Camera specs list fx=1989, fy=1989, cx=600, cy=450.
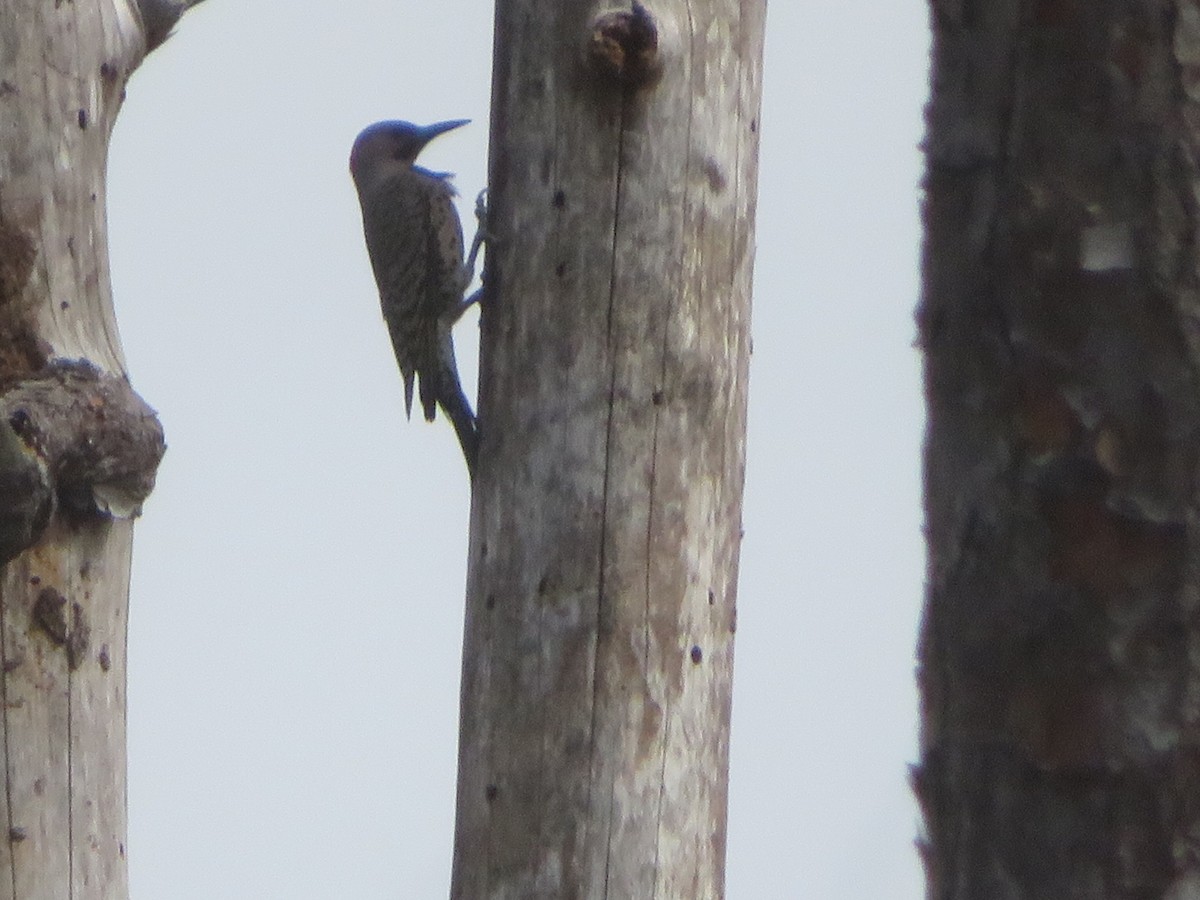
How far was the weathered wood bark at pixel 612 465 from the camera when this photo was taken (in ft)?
12.7

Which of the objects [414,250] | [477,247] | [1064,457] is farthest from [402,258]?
[1064,457]

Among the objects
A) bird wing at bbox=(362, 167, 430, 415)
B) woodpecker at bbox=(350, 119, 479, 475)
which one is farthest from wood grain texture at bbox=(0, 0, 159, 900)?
bird wing at bbox=(362, 167, 430, 415)

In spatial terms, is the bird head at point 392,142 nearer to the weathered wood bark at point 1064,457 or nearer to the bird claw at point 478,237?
the bird claw at point 478,237

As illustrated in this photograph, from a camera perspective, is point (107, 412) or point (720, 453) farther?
point (107, 412)

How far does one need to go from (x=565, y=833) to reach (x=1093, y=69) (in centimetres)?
256

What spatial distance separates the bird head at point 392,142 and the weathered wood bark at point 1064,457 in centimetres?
586

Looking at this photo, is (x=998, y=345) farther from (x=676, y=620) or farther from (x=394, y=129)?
(x=394, y=129)

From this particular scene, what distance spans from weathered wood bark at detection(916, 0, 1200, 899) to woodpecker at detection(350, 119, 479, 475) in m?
4.56

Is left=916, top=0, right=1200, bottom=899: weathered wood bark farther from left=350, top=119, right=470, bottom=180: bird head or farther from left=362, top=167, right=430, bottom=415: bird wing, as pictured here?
left=350, top=119, right=470, bottom=180: bird head

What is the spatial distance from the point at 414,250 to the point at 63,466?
8.49ft

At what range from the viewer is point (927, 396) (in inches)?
65.5

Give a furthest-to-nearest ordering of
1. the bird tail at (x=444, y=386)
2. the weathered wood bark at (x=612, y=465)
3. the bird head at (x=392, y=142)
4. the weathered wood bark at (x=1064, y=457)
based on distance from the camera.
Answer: the bird head at (x=392, y=142), the bird tail at (x=444, y=386), the weathered wood bark at (x=612, y=465), the weathered wood bark at (x=1064, y=457)

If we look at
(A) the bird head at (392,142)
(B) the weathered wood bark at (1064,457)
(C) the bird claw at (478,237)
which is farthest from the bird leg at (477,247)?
(B) the weathered wood bark at (1064,457)

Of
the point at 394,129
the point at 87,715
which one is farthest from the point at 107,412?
the point at 394,129
